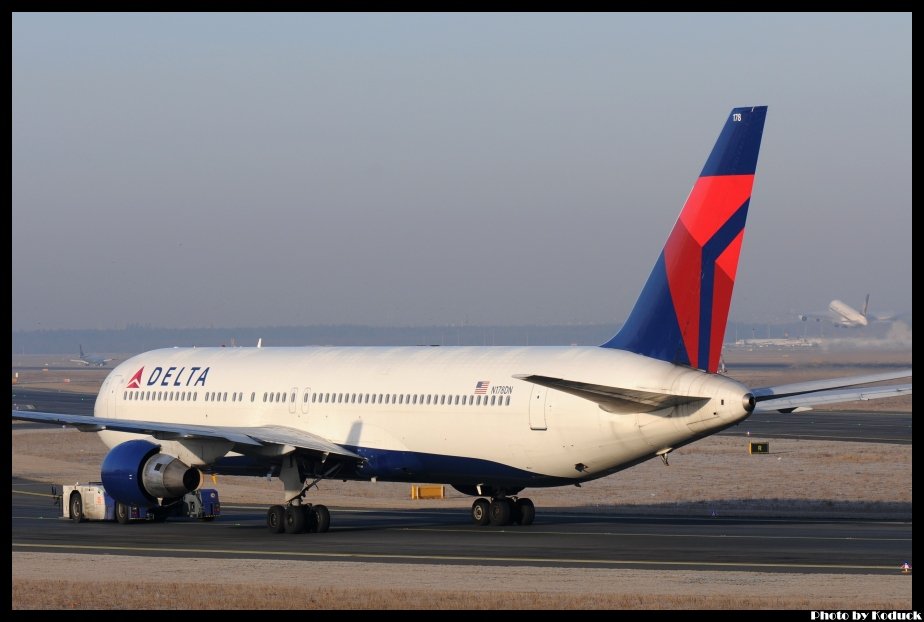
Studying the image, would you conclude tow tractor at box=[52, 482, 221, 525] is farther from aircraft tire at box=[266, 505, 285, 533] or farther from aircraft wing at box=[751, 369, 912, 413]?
aircraft wing at box=[751, 369, 912, 413]

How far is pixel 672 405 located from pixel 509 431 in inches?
184

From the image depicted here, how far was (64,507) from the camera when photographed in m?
42.8

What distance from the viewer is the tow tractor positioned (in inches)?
1654

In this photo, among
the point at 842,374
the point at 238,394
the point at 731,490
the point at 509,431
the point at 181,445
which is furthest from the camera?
the point at 842,374

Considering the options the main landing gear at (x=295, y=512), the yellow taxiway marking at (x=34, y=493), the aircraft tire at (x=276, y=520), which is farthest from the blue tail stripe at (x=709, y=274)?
the yellow taxiway marking at (x=34, y=493)

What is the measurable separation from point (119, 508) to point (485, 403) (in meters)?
11.7

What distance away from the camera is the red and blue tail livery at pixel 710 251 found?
34.1 meters

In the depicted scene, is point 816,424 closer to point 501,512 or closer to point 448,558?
point 501,512

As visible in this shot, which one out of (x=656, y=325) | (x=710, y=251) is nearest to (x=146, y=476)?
(x=656, y=325)

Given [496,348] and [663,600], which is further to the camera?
[496,348]

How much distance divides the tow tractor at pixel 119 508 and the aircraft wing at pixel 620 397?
1321cm

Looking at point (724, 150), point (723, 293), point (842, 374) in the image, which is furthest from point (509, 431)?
point (842, 374)

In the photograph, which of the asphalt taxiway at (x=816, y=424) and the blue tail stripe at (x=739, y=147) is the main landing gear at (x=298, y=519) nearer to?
the blue tail stripe at (x=739, y=147)
